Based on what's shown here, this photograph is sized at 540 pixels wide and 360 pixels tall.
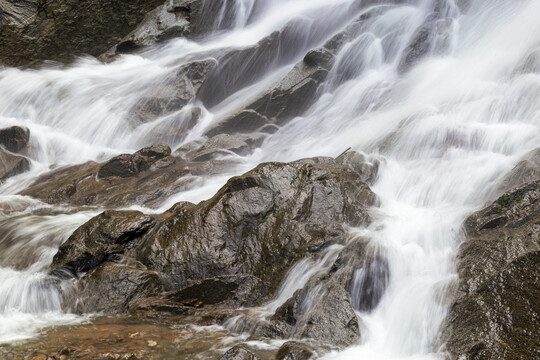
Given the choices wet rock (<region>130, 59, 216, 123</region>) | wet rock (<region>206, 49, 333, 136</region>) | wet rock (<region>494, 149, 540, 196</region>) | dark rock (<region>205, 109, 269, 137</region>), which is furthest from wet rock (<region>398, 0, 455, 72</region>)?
wet rock (<region>494, 149, 540, 196</region>)

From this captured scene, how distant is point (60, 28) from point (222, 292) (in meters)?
15.8

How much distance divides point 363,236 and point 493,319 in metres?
2.54

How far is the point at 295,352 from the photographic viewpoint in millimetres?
5129

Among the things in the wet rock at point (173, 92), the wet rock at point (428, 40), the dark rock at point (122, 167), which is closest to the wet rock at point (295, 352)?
the dark rock at point (122, 167)

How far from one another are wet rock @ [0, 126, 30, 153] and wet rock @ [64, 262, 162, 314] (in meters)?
8.88

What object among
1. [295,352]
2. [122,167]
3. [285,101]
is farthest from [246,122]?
[295,352]

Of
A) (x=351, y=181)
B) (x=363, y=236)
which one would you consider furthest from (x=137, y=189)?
(x=363, y=236)

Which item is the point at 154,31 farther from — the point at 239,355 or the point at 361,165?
the point at 239,355

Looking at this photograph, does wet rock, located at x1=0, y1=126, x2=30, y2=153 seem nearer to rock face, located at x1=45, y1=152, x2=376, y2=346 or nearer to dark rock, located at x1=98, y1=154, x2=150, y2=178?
dark rock, located at x1=98, y1=154, x2=150, y2=178

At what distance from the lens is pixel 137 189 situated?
11.3m

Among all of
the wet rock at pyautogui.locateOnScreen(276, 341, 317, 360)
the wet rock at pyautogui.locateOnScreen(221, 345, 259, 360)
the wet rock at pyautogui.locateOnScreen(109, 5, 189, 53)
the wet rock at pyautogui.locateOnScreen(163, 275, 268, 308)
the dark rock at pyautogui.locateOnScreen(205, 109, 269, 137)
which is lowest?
the wet rock at pyautogui.locateOnScreen(163, 275, 268, 308)

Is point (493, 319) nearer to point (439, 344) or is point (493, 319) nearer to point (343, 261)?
point (439, 344)

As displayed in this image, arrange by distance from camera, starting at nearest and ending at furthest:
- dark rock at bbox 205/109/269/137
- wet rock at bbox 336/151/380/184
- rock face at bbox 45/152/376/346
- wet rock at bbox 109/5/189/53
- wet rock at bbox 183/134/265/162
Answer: rock face at bbox 45/152/376/346 < wet rock at bbox 336/151/380/184 < wet rock at bbox 183/134/265/162 < dark rock at bbox 205/109/269/137 < wet rock at bbox 109/5/189/53

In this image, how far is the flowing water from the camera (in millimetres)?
6875
